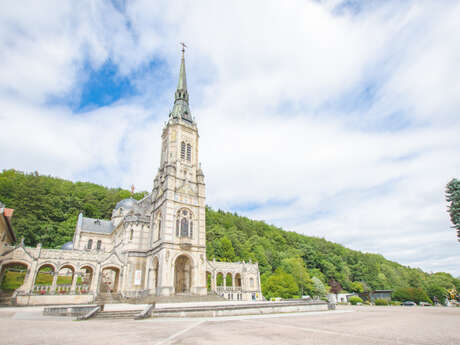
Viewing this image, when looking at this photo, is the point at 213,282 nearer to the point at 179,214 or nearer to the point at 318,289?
the point at 179,214

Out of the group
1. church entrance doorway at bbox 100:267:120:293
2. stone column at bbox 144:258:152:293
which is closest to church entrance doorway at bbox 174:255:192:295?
stone column at bbox 144:258:152:293

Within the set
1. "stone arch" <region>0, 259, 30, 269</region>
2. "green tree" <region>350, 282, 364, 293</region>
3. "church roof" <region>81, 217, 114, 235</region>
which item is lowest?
"green tree" <region>350, 282, 364, 293</region>

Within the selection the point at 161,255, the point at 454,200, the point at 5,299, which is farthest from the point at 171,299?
the point at 454,200

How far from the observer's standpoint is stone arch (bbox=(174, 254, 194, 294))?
32481 millimetres

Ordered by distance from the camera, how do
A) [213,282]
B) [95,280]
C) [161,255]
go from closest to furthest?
[95,280] → [161,255] → [213,282]

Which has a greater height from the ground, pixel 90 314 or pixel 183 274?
pixel 183 274

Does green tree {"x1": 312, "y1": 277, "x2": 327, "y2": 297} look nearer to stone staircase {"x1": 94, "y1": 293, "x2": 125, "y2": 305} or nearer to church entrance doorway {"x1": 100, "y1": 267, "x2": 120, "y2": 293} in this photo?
church entrance doorway {"x1": 100, "y1": 267, "x2": 120, "y2": 293}

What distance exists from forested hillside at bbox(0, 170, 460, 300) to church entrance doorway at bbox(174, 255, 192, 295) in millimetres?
17159

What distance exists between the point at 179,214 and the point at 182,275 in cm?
924

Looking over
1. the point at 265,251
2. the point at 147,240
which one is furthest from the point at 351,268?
the point at 147,240

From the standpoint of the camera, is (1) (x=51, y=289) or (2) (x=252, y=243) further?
(2) (x=252, y=243)

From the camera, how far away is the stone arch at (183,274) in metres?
32.5

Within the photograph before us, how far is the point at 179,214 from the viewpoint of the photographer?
33.4 m

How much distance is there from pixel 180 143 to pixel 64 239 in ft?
144
